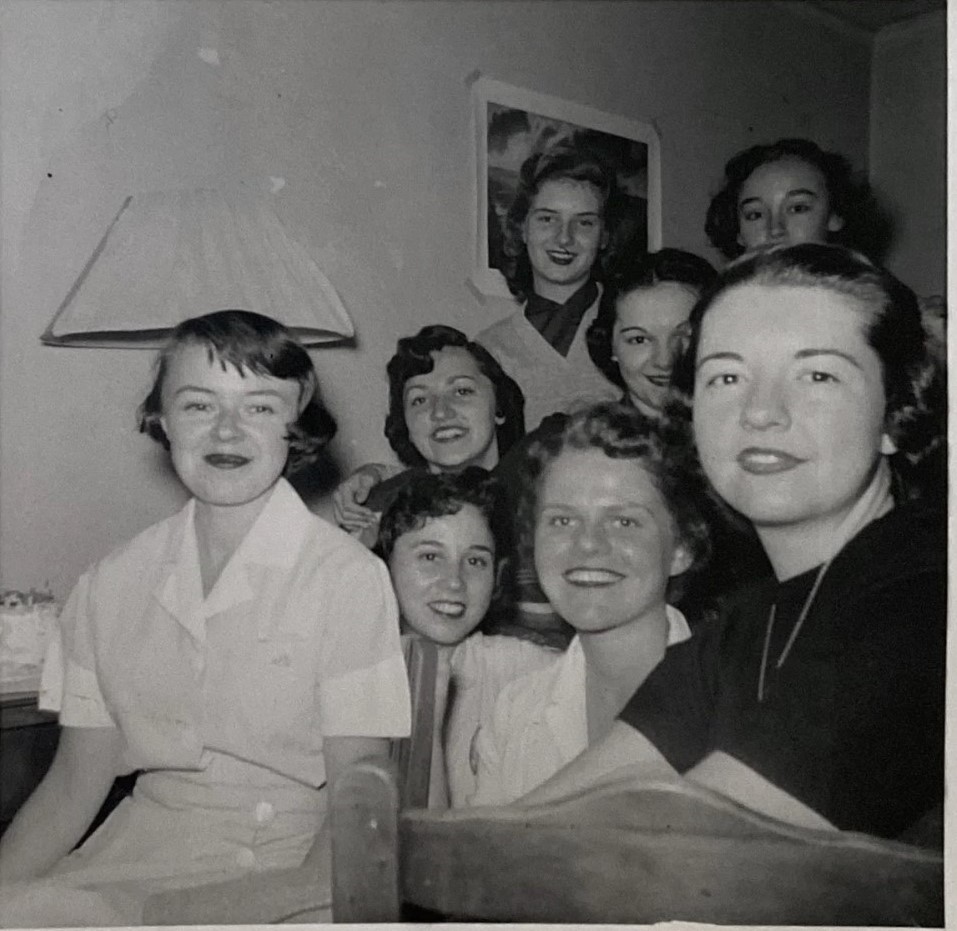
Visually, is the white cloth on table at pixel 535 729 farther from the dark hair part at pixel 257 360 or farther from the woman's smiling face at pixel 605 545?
the dark hair part at pixel 257 360

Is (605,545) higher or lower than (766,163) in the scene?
lower

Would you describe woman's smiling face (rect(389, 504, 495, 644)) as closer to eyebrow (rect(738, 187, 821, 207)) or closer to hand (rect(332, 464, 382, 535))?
hand (rect(332, 464, 382, 535))

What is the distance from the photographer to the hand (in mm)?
2059

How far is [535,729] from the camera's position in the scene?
1.99 m

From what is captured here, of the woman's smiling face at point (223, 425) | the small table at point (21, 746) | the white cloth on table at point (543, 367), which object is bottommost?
the small table at point (21, 746)

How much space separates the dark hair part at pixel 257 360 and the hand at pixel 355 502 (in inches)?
2.7

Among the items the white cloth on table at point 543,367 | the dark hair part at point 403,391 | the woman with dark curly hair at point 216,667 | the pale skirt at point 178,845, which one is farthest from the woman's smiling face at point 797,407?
the pale skirt at point 178,845

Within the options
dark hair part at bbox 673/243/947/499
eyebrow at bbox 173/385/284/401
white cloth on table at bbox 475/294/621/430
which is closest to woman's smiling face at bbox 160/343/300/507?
eyebrow at bbox 173/385/284/401

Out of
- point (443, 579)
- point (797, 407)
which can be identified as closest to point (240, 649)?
point (443, 579)

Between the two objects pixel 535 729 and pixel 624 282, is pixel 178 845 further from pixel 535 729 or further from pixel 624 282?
pixel 624 282

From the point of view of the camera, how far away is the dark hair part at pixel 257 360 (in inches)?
79.6

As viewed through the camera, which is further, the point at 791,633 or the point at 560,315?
the point at 560,315

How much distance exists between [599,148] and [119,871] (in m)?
1.35

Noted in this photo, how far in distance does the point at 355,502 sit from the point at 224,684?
0.34 metres
